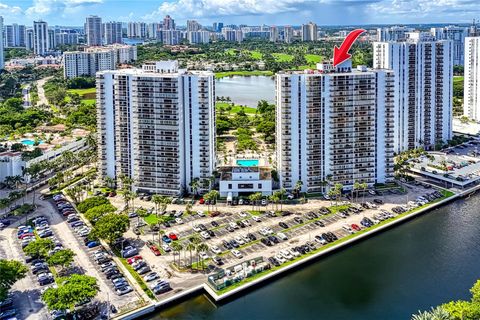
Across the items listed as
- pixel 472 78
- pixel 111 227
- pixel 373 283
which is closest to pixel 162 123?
pixel 111 227

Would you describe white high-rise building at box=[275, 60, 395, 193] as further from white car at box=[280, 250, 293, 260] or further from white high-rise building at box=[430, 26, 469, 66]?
white high-rise building at box=[430, 26, 469, 66]

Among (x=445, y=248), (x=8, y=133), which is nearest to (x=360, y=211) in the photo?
(x=445, y=248)

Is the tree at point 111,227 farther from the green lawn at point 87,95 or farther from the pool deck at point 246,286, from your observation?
the green lawn at point 87,95

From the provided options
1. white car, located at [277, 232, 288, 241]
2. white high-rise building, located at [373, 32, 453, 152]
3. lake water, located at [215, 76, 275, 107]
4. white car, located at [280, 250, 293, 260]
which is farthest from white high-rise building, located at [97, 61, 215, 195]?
lake water, located at [215, 76, 275, 107]

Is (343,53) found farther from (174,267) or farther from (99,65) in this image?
(99,65)

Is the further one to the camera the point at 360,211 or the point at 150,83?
the point at 150,83
